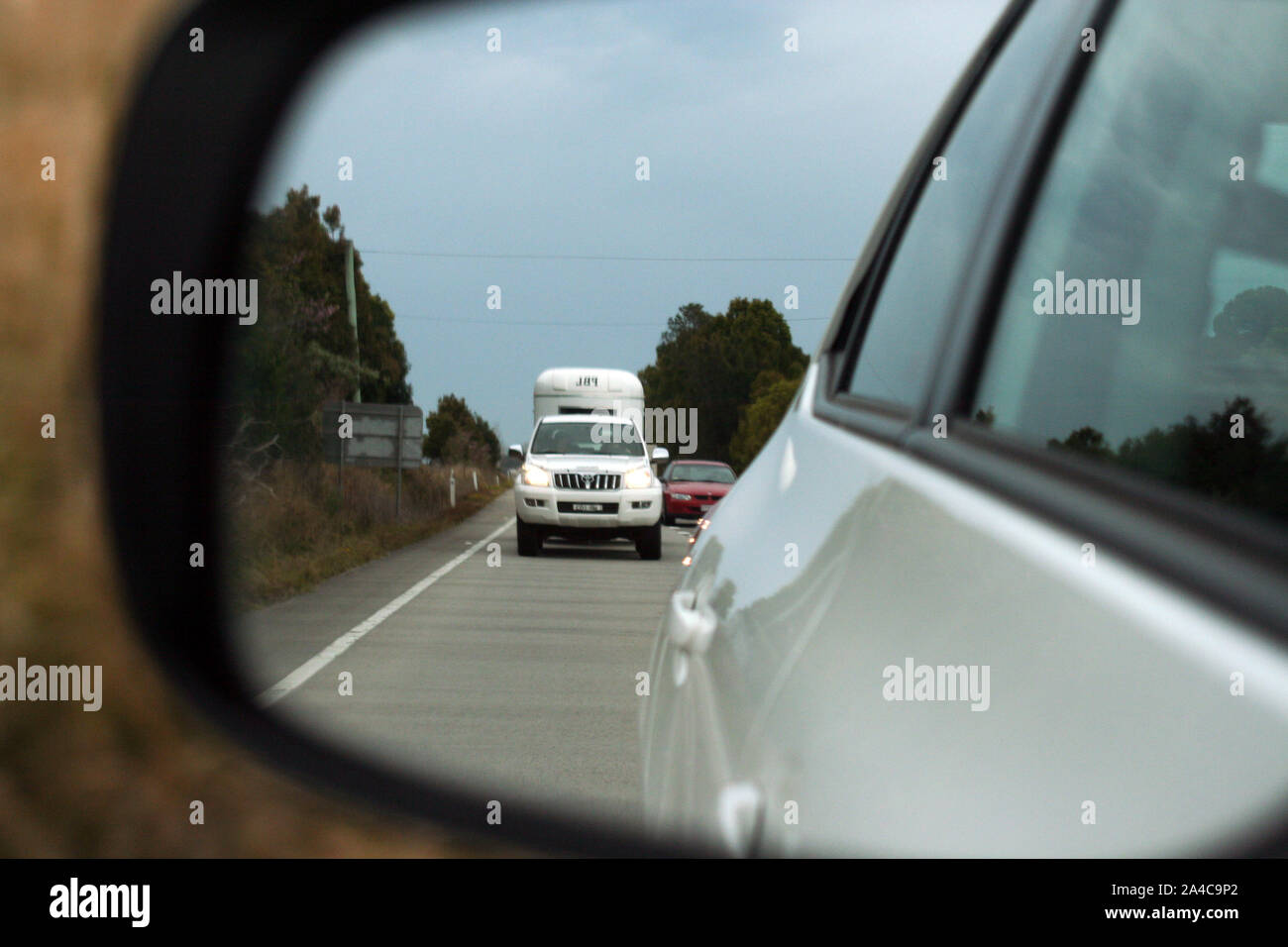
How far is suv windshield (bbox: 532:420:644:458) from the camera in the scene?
22141mm

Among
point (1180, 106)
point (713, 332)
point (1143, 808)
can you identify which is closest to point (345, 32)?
point (1180, 106)

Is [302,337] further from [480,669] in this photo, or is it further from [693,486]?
[480,669]

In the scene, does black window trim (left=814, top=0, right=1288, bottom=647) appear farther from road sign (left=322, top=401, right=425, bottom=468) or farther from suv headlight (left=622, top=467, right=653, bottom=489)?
road sign (left=322, top=401, right=425, bottom=468)

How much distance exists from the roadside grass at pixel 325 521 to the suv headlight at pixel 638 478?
3.69 meters

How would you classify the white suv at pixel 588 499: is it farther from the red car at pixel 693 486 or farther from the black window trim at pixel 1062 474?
the black window trim at pixel 1062 474

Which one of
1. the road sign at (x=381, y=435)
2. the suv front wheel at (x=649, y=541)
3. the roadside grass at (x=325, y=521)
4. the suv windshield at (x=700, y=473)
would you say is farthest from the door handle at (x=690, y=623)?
the suv windshield at (x=700, y=473)

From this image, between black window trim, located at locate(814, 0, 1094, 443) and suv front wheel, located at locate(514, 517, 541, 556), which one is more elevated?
black window trim, located at locate(814, 0, 1094, 443)

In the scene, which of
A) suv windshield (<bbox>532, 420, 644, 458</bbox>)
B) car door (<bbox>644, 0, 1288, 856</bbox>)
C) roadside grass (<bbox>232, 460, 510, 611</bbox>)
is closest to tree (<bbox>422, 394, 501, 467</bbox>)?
roadside grass (<bbox>232, 460, 510, 611</bbox>)

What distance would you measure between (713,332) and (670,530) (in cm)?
1081

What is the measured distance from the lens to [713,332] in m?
19.4

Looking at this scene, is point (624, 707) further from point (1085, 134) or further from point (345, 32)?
point (1085, 134)

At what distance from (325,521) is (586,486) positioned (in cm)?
415

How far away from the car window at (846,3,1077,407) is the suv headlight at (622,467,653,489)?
18375 millimetres

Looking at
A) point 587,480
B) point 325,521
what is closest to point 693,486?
point 587,480
